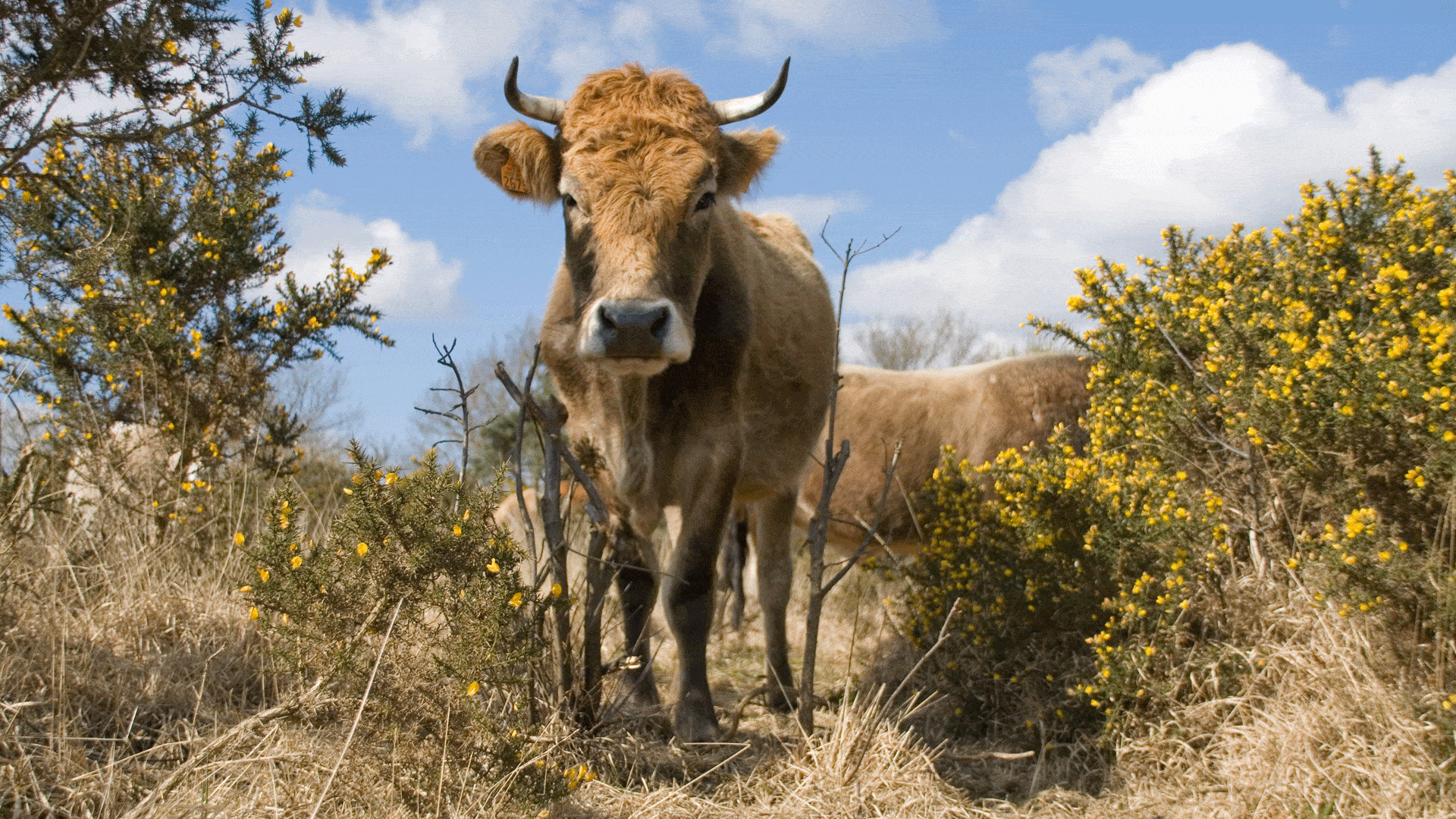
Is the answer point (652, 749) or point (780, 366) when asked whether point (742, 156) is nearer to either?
point (780, 366)

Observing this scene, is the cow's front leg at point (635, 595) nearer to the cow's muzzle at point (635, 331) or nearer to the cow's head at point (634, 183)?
the cow's head at point (634, 183)

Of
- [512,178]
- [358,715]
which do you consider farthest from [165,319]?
[358,715]

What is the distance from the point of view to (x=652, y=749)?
166 inches

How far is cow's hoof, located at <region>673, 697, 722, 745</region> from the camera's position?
440cm

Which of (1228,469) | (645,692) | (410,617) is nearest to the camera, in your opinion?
(410,617)

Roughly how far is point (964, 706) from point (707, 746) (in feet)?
4.57

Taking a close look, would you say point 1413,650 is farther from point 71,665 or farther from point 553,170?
point 71,665

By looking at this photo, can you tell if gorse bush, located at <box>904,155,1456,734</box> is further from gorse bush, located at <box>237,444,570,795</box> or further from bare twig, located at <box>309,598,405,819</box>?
bare twig, located at <box>309,598,405,819</box>

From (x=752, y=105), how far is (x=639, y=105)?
581mm

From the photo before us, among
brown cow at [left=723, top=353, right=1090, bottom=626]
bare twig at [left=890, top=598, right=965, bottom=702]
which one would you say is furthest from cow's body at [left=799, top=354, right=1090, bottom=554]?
bare twig at [left=890, top=598, right=965, bottom=702]

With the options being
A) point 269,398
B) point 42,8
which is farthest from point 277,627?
point 269,398

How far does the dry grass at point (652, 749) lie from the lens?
3.14 metres

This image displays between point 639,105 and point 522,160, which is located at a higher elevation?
point 639,105

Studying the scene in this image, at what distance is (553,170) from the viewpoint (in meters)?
4.95
